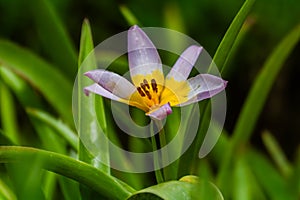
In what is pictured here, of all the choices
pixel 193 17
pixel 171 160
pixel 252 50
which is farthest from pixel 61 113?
pixel 252 50

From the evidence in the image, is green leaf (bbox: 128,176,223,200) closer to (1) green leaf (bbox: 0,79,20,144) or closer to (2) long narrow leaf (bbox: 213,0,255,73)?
(2) long narrow leaf (bbox: 213,0,255,73)

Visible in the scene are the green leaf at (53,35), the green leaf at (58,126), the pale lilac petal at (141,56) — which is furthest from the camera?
the green leaf at (53,35)

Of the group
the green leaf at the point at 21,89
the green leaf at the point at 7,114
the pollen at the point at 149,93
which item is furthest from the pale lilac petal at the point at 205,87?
the green leaf at the point at 7,114

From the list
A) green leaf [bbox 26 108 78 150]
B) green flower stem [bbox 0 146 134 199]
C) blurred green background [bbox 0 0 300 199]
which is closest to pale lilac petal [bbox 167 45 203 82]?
green flower stem [bbox 0 146 134 199]

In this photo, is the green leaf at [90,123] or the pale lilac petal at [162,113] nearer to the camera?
the pale lilac petal at [162,113]

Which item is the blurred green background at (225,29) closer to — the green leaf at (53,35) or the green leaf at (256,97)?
the green leaf at (53,35)

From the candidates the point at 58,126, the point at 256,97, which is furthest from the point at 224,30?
the point at 58,126
